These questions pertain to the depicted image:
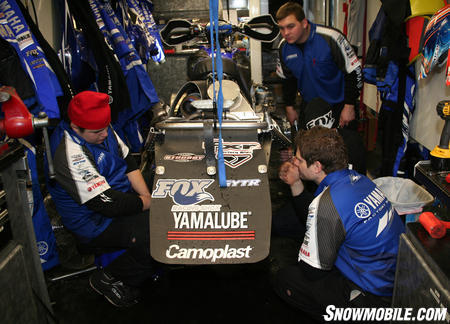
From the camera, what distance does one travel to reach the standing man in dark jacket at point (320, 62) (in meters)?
3.07

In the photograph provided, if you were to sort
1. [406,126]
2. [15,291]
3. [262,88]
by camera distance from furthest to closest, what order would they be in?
[262,88] → [406,126] → [15,291]

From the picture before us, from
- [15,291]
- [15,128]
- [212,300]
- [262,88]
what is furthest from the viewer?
[262,88]

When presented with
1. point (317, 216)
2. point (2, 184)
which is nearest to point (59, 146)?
point (2, 184)

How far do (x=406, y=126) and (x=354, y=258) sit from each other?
1.54 m

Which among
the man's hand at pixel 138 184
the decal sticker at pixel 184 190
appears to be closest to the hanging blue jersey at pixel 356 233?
the decal sticker at pixel 184 190

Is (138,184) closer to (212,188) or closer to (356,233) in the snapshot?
(212,188)

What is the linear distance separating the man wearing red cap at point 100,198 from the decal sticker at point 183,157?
0.38m

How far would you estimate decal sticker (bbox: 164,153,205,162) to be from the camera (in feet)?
6.15

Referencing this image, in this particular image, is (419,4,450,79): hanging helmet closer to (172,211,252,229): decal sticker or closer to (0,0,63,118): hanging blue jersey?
(172,211,252,229): decal sticker

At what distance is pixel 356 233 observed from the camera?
158 cm

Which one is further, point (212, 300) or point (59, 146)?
point (212, 300)

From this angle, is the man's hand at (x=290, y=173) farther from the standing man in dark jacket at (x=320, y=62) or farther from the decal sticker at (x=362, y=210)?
the standing man in dark jacket at (x=320, y=62)

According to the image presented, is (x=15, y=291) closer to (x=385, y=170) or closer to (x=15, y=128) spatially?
(x=15, y=128)

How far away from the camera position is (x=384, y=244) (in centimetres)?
160
